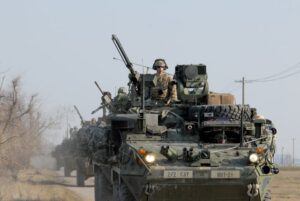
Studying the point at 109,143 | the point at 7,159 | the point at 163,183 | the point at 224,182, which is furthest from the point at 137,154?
the point at 7,159

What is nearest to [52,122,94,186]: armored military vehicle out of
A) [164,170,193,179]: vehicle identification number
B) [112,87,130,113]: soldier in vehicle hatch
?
[112,87,130,113]: soldier in vehicle hatch

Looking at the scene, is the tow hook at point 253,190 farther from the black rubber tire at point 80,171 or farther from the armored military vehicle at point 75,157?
the black rubber tire at point 80,171

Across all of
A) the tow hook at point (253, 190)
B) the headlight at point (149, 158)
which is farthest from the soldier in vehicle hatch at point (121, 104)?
the tow hook at point (253, 190)

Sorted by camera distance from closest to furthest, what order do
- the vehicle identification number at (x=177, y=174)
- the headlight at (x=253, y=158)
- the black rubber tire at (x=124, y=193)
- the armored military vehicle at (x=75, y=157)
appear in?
1. the vehicle identification number at (x=177, y=174)
2. the headlight at (x=253, y=158)
3. the black rubber tire at (x=124, y=193)
4. the armored military vehicle at (x=75, y=157)

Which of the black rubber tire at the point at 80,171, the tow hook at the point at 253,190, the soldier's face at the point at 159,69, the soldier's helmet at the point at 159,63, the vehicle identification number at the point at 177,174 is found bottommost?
the black rubber tire at the point at 80,171

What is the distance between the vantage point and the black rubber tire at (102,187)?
18.2 metres

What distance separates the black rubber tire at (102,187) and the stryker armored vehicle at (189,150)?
4.38ft

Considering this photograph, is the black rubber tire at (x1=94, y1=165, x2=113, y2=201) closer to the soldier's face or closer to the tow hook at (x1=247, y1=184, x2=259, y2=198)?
the soldier's face

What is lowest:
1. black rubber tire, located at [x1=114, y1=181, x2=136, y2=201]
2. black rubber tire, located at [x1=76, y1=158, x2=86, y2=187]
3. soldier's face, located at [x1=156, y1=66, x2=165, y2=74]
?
black rubber tire, located at [x1=76, y1=158, x2=86, y2=187]

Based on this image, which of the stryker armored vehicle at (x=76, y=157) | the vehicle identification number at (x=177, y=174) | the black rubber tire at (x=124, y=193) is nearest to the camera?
the vehicle identification number at (x=177, y=174)

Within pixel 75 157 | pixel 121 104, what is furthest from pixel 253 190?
pixel 75 157

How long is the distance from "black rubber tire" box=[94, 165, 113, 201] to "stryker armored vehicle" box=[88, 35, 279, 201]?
1.34m

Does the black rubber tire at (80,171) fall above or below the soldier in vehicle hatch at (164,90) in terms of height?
below

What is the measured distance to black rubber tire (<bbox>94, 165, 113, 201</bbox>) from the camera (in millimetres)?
18172
